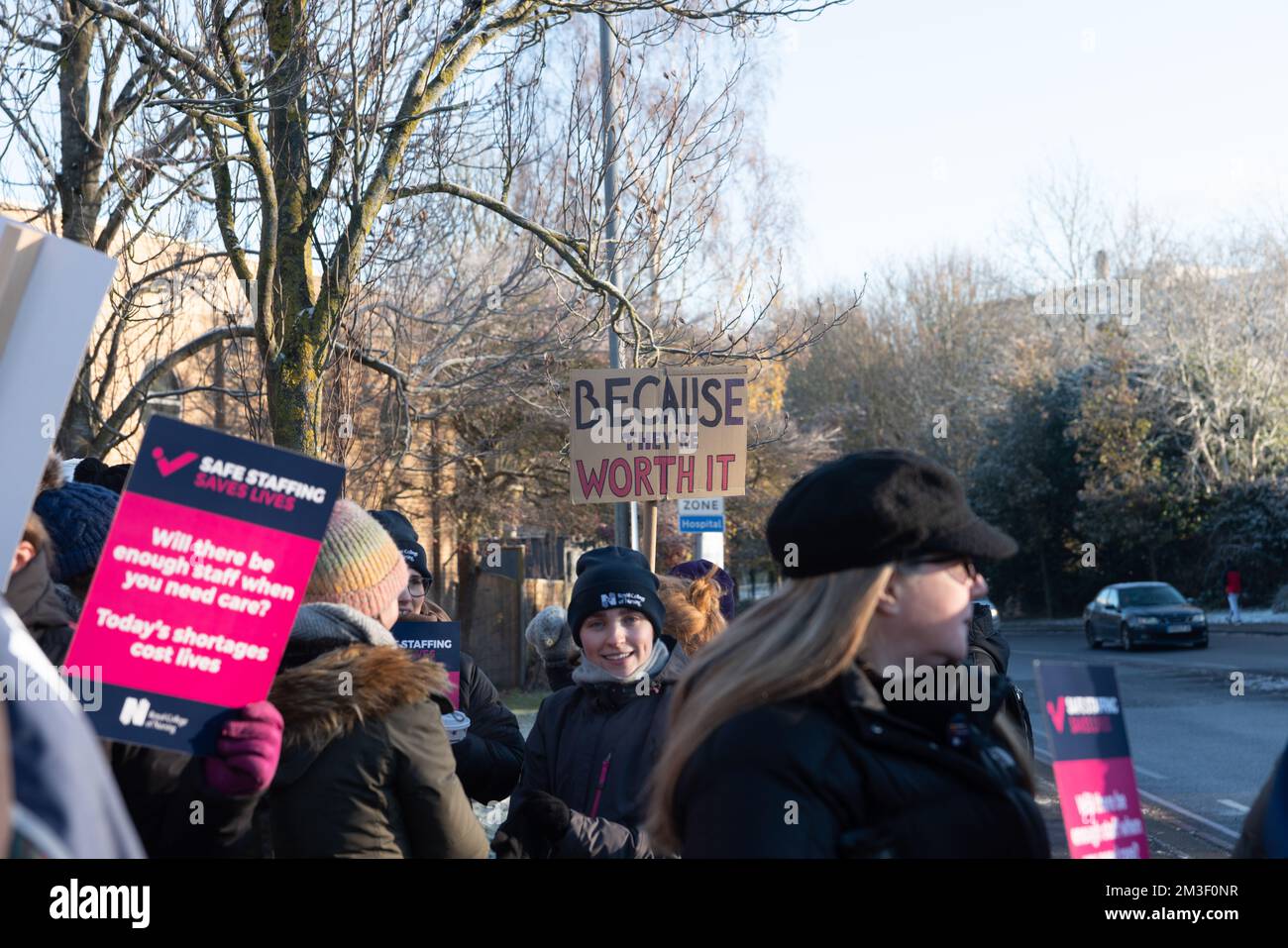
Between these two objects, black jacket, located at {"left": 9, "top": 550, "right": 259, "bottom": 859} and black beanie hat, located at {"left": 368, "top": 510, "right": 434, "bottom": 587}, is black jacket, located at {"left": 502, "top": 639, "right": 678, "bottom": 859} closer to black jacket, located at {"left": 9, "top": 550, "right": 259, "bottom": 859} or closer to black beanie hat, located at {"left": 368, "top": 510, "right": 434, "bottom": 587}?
→ black jacket, located at {"left": 9, "top": 550, "right": 259, "bottom": 859}

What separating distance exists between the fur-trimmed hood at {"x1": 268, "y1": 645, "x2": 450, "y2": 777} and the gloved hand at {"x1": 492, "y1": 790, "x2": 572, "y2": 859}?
2.29 feet

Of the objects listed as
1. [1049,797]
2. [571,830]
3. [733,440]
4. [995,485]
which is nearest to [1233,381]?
[995,485]

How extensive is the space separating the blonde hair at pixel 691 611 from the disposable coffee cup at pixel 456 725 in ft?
3.10

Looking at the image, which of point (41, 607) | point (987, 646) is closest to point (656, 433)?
point (987, 646)

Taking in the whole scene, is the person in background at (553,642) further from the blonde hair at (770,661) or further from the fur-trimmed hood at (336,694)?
the blonde hair at (770,661)

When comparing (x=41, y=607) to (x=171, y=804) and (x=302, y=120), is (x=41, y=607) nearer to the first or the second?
(x=171, y=804)

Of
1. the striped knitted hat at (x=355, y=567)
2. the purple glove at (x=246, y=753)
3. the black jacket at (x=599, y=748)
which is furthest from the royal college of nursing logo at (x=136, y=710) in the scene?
the black jacket at (x=599, y=748)

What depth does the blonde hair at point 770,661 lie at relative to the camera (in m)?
2.17

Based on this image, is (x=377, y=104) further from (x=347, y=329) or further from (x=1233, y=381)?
(x=1233, y=381)

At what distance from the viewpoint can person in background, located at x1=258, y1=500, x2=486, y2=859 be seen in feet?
10.0

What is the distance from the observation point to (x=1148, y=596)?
28.4m

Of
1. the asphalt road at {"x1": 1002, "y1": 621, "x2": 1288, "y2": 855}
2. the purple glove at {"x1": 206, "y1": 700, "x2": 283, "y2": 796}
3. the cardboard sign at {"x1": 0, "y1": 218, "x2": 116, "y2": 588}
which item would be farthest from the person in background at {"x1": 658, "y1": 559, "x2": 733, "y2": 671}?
the cardboard sign at {"x1": 0, "y1": 218, "x2": 116, "y2": 588}
